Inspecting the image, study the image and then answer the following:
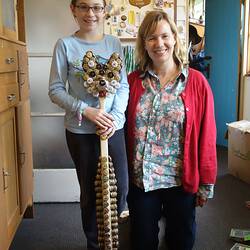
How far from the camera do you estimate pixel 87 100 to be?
152cm

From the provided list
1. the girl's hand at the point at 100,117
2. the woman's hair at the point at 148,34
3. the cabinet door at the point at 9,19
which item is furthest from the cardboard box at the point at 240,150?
the cabinet door at the point at 9,19

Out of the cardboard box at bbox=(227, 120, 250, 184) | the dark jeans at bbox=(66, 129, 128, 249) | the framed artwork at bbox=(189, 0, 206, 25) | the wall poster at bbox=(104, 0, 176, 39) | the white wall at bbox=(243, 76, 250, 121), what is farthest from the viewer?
the framed artwork at bbox=(189, 0, 206, 25)

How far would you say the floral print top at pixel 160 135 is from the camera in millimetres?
1492

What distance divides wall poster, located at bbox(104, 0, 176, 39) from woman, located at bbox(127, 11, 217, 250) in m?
1.25

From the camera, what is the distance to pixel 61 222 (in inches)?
92.7

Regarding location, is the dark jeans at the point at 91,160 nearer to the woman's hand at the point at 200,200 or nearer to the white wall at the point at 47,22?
the woman's hand at the point at 200,200

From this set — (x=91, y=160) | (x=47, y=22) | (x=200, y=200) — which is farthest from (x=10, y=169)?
(x=47, y=22)

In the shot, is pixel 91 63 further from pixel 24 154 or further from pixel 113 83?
pixel 24 154

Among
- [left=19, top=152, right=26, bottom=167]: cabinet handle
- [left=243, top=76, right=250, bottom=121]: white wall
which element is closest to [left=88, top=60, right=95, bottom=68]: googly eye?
[left=19, top=152, right=26, bottom=167]: cabinet handle

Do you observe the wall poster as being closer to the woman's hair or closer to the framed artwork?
the woman's hair

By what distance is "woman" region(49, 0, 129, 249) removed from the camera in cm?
144

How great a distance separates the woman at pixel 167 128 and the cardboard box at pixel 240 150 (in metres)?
1.57

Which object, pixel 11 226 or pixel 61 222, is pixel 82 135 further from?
pixel 61 222

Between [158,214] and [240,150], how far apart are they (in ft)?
5.48
